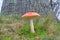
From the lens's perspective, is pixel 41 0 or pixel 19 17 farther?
pixel 41 0

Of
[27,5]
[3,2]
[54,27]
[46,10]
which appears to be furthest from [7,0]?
[54,27]

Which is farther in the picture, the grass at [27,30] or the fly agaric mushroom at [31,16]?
the fly agaric mushroom at [31,16]

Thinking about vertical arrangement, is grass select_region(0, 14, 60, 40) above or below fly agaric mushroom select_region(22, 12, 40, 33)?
below

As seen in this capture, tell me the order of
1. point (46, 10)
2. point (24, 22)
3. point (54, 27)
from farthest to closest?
point (46, 10) → point (24, 22) → point (54, 27)

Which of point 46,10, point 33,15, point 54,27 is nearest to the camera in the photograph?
point 33,15

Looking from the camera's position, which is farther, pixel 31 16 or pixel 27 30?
pixel 27 30

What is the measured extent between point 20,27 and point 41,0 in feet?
7.62

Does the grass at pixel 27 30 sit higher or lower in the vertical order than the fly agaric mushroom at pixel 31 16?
lower

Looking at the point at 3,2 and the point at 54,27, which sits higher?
the point at 3,2

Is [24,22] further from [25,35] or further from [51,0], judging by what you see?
[51,0]

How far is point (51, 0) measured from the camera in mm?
8414

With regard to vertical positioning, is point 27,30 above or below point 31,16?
below

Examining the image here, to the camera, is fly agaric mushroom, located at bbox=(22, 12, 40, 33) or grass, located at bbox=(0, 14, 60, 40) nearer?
grass, located at bbox=(0, 14, 60, 40)

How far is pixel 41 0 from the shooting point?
8.45 meters
